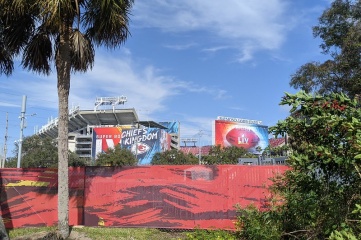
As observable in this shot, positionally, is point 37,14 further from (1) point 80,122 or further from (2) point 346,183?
(1) point 80,122

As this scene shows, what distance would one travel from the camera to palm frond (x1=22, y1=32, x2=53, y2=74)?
32.4ft

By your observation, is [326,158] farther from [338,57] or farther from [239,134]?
[239,134]

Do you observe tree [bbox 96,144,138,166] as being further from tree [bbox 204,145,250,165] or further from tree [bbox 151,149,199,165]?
tree [bbox 204,145,250,165]

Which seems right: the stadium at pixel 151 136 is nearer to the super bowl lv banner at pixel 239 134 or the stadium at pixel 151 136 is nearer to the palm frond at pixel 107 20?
the super bowl lv banner at pixel 239 134

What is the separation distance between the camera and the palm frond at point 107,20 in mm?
9250

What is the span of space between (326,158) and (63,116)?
282 inches

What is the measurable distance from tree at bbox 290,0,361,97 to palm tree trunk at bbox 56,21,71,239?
6.56 m

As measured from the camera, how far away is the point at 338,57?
1129cm

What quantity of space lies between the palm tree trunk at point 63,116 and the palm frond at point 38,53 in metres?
0.69

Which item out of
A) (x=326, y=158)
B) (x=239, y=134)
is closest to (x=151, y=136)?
(x=239, y=134)

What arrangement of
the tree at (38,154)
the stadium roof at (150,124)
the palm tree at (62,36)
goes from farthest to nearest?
1. the stadium roof at (150,124)
2. the tree at (38,154)
3. the palm tree at (62,36)

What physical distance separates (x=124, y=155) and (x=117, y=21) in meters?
67.7

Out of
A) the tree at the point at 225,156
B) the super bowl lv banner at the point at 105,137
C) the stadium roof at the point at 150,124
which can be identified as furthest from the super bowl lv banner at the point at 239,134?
the super bowl lv banner at the point at 105,137

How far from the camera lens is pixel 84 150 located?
146750mm
